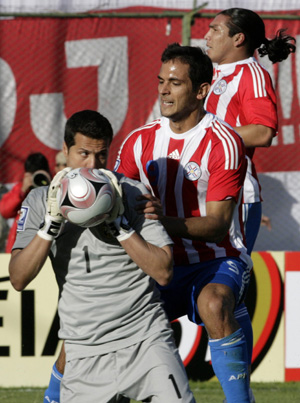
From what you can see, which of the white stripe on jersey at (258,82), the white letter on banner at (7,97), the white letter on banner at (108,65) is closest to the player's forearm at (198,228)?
the white stripe on jersey at (258,82)

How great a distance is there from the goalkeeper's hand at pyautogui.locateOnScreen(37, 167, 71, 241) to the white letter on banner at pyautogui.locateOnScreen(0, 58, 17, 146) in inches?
232

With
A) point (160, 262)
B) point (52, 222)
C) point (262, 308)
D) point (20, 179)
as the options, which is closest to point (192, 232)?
point (160, 262)

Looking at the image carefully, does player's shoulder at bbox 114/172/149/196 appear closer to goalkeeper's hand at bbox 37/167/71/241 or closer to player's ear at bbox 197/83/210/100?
goalkeeper's hand at bbox 37/167/71/241

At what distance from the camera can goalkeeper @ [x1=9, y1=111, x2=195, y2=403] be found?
3312mm

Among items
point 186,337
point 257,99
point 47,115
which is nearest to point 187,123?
point 257,99

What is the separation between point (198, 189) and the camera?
4301mm

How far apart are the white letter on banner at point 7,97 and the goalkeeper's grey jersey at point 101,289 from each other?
5.67m

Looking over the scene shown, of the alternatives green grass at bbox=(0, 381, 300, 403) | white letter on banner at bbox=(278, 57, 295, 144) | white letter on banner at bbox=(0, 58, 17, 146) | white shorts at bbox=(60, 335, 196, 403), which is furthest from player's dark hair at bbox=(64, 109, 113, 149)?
white letter on banner at bbox=(278, 57, 295, 144)

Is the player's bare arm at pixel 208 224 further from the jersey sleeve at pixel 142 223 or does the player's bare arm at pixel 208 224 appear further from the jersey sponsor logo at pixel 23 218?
the jersey sponsor logo at pixel 23 218

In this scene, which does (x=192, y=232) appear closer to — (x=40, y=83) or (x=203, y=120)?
(x=203, y=120)

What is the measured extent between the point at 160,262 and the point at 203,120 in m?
1.28

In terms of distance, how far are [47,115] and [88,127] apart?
5.58 m

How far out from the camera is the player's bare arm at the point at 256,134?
187 inches

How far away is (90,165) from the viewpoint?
3.55m
